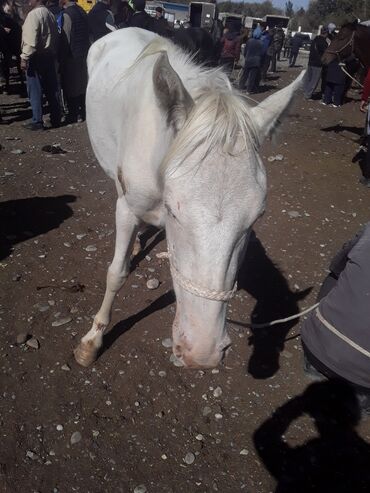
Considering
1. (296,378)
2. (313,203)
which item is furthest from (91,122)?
(313,203)

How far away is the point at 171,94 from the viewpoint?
166 centimetres

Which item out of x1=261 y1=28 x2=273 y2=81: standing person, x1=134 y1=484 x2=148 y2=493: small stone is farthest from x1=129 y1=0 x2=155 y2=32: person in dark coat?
x1=134 y1=484 x2=148 y2=493: small stone

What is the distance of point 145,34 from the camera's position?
12.9ft

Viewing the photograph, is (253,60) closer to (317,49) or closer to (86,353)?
(317,49)

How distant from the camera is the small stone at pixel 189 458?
2242 mm

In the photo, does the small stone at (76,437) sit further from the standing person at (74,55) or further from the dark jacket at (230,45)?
the dark jacket at (230,45)

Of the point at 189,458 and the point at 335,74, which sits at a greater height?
the point at 335,74

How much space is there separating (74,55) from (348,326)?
705 centimetres

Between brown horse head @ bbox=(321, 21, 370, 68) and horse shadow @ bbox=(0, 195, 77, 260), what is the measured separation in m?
7.42

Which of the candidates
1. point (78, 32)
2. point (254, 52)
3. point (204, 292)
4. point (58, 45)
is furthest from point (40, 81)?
point (254, 52)

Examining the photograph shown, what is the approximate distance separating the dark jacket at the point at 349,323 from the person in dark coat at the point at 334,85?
34.0ft

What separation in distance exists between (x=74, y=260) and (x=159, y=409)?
186cm

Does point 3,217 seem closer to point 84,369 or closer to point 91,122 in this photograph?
point 91,122

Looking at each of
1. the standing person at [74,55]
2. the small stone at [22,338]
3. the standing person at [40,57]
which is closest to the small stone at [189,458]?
the small stone at [22,338]
